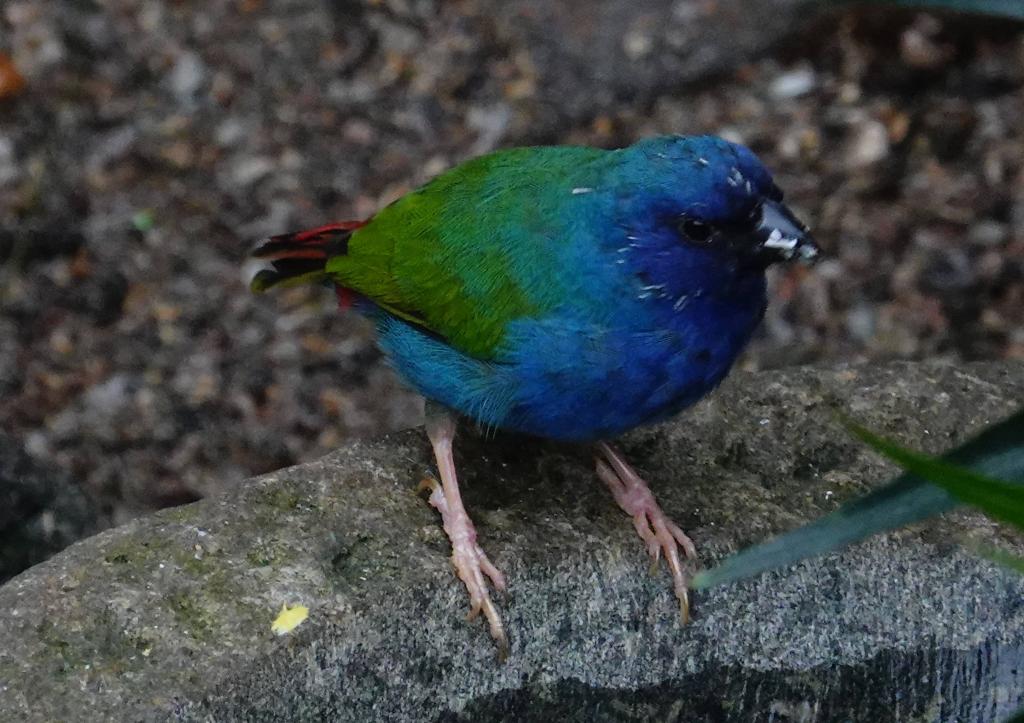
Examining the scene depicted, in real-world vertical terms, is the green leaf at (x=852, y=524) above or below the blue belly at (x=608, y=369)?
above

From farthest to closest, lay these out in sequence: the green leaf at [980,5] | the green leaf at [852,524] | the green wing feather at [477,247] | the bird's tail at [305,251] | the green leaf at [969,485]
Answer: the bird's tail at [305,251]
the green wing feather at [477,247]
the green leaf at [980,5]
the green leaf at [852,524]
the green leaf at [969,485]

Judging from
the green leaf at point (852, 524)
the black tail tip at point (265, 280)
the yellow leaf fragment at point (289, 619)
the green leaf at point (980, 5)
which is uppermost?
the green leaf at point (980, 5)

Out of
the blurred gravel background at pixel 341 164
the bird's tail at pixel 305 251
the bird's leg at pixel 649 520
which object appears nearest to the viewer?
the bird's leg at pixel 649 520

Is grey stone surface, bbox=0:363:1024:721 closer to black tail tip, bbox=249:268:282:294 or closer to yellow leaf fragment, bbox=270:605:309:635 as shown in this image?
yellow leaf fragment, bbox=270:605:309:635

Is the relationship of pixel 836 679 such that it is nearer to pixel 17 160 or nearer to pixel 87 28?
pixel 17 160

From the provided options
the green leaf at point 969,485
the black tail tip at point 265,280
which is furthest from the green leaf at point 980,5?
the black tail tip at point 265,280

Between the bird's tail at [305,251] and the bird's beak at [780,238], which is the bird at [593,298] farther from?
the bird's tail at [305,251]

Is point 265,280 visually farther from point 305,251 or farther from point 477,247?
point 477,247
